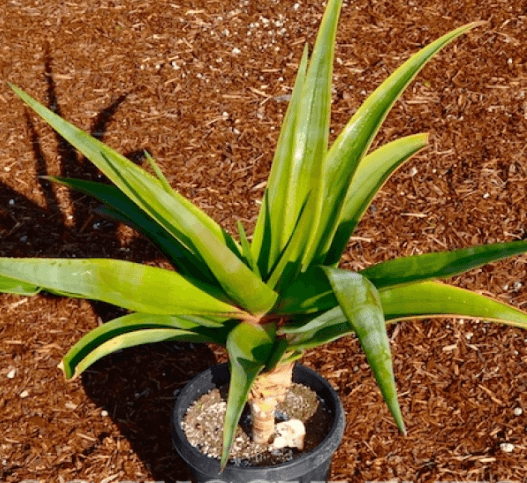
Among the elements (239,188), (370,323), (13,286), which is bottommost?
(239,188)

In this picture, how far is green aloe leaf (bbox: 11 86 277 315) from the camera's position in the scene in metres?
1.89

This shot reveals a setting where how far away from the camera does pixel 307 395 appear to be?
296cm

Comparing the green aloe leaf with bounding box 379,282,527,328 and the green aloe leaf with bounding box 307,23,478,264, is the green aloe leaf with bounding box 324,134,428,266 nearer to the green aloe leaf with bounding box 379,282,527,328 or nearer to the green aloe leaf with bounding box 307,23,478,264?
the green aloe leaf with bounding box 307,23,478,264

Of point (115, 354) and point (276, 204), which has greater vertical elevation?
point (276, 204)

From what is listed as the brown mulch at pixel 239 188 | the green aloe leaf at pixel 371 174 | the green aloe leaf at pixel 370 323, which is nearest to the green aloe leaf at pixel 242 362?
the green aloe leaf at pixel 371 174

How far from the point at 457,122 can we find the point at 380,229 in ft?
2.87

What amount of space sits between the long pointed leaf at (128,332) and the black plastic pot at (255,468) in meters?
0.44

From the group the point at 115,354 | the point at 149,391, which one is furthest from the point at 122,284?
the point at 115,354

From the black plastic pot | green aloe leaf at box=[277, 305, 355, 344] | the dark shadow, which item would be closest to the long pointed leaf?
green aloe leaf at box=[277, 305, 355, 344]

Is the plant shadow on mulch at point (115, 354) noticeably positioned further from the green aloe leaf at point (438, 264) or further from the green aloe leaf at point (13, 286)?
the green aloe leaf at point (438, 264)

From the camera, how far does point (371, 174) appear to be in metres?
2.40

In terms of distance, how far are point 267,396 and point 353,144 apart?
2.71ft

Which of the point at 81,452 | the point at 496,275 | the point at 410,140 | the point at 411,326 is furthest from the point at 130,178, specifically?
the point at 496,275

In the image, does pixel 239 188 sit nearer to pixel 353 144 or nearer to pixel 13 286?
pixel 353 144
